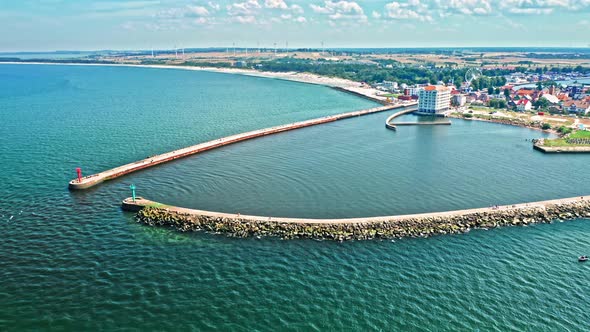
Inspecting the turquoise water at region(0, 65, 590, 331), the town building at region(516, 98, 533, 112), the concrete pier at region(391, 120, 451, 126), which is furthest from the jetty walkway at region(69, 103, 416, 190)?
the town building at region(516, 98, 533, 112)

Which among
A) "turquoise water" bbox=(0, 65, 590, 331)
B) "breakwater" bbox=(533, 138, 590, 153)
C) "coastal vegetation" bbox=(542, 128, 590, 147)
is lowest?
"turquoise water" bbox=(0, 65, 590, 331)

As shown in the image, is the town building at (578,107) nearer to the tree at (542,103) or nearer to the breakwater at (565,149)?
the tree at (542,103)

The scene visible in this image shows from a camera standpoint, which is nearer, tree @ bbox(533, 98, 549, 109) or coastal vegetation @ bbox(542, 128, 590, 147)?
coastal vegetation @ bbox(542, 128, 590, 147)

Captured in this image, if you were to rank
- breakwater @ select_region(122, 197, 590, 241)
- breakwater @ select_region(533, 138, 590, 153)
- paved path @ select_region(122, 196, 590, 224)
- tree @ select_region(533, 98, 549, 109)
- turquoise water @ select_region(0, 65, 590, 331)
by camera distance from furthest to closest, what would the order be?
tree @ select_region(533, 98, 549, 109)
breakwater @ select_region(533, 138, 590, 153)
paved path @ select_region(122, 196, 590, 224)
breakwater @ select_region(122, 197, 590, 241)
turquoise water @ select_region(0, 65, 590, 331)

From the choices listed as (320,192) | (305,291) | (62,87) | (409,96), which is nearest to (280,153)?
(320,192)

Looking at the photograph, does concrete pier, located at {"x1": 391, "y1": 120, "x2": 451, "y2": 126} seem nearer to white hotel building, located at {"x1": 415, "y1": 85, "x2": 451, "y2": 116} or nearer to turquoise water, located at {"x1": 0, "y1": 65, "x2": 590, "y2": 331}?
white hotel building, located at {"x1": 415, "y1": 85, "x2": 451, "y2": 116}

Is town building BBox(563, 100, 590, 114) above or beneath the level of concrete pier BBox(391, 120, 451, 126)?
above

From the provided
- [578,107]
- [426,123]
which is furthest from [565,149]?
[578,107]
